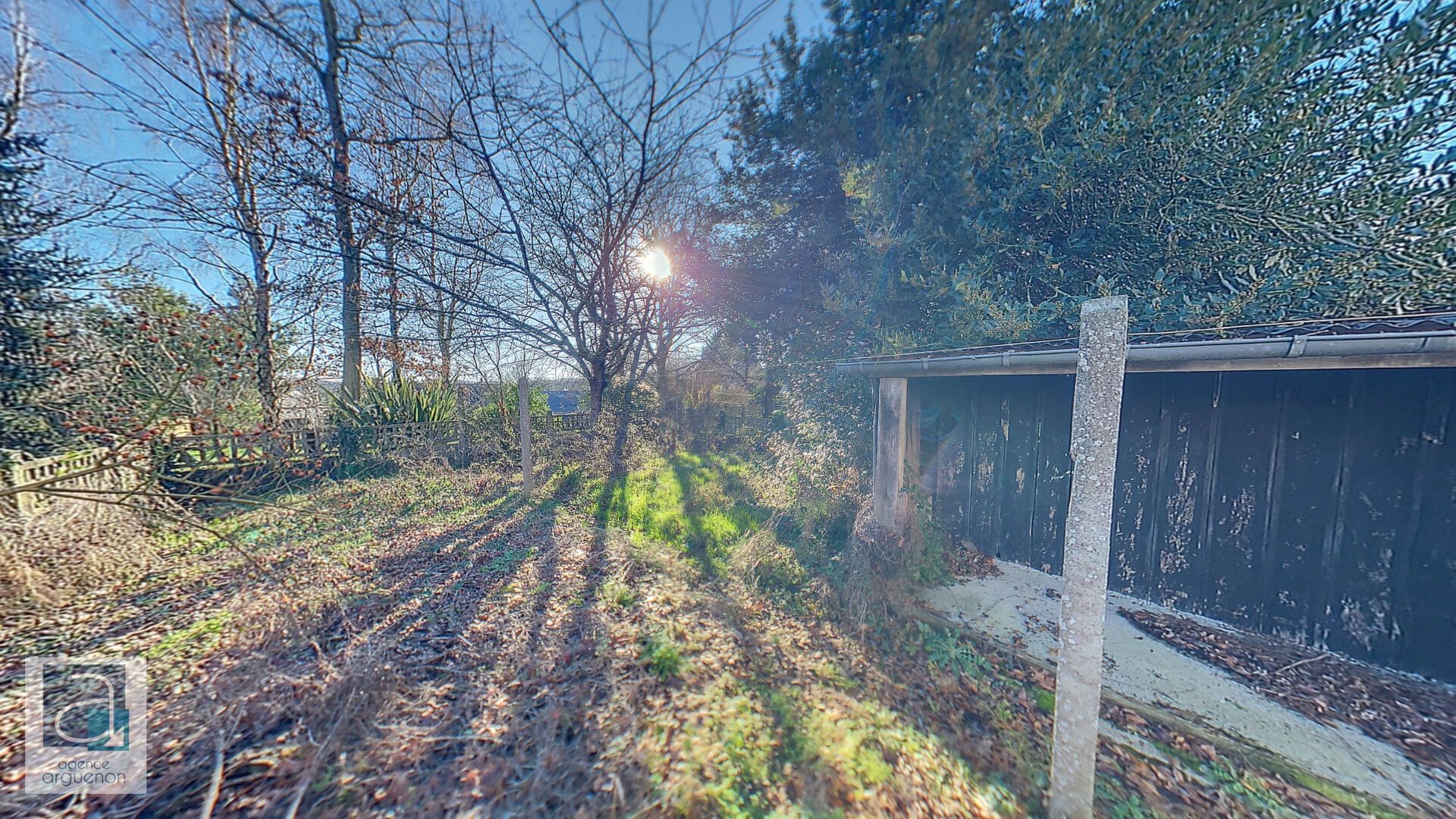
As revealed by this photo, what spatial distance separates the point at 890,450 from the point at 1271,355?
2483mm

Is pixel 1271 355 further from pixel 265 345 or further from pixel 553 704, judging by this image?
pixel 265 345

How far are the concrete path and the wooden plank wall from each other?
0.49 meters

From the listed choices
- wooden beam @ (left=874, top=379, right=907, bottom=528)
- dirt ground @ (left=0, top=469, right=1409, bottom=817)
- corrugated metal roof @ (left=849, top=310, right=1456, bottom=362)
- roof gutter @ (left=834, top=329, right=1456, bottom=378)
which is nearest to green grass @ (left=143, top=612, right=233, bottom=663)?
dirt ground @ (left=0, top=469, right=1409, bottom=817)

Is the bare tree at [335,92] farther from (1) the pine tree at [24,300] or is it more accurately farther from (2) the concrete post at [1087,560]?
(2) the concrete post at [1087,560]

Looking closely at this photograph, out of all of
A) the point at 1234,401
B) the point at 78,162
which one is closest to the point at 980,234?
the point at 1234,401

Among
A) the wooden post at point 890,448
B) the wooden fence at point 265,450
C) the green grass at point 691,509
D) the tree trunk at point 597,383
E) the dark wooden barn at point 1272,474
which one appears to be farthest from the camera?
the tree trunk at point 597,383

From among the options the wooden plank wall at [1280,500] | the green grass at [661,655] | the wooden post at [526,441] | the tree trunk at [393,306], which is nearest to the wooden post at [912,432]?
A: the wooden plank wall at [1280,500]

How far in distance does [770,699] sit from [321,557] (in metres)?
4.12

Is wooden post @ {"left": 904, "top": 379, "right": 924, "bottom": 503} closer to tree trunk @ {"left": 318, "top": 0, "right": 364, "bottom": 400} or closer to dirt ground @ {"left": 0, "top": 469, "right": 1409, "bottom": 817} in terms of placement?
dirt ground @ {"left": 0, "top": 469, "right": 1409, "bottom": 817}

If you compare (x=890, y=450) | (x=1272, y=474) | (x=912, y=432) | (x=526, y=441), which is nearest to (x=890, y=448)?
(x=890, y=450)

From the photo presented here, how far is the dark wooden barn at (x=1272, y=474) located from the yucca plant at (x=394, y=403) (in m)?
7.00

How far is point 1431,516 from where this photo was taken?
2.71m

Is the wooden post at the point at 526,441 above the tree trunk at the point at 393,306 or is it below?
below

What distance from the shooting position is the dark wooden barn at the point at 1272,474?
8.71ft
